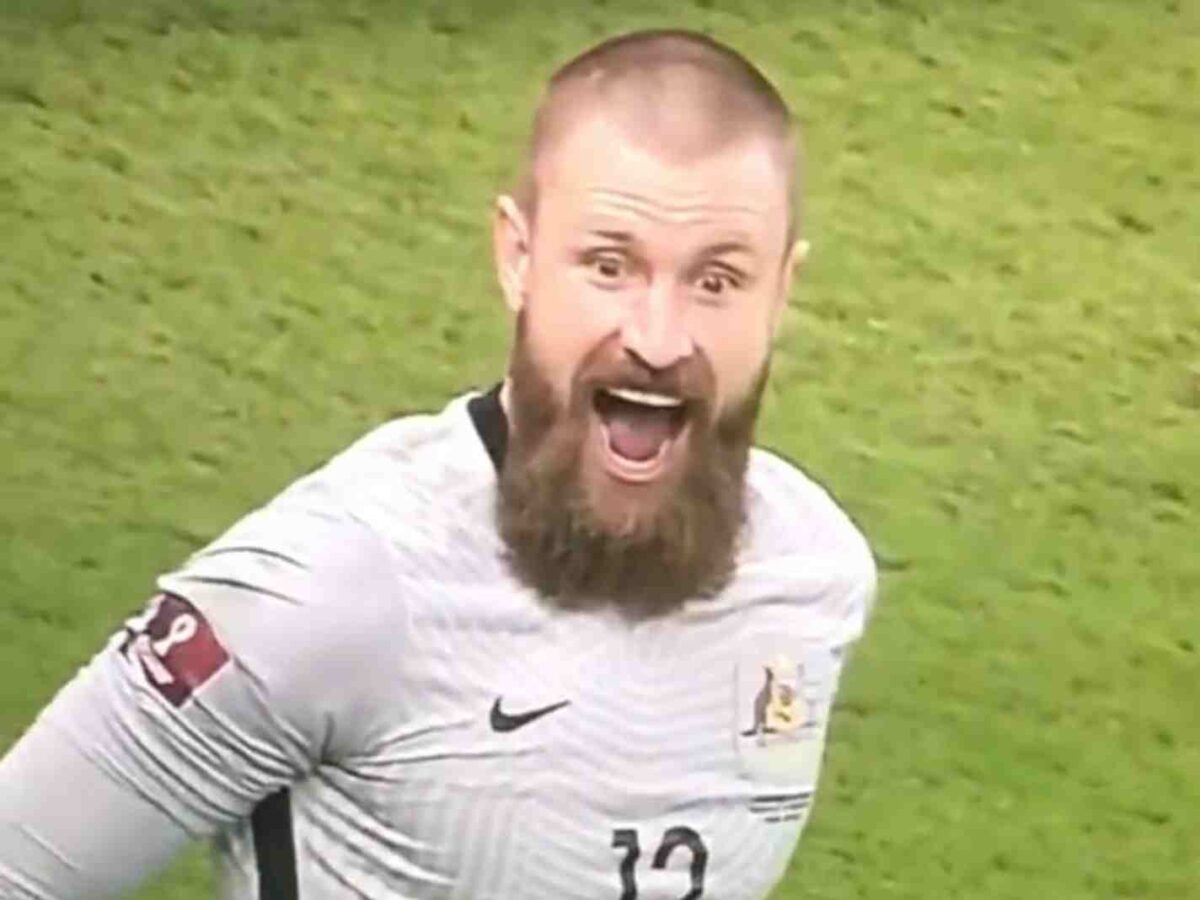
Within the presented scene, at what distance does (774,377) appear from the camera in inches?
81.6

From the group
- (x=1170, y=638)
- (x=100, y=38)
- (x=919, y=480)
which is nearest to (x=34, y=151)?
(x=100, y=38)

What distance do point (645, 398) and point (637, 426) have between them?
0.07 feet

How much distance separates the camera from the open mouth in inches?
45.6

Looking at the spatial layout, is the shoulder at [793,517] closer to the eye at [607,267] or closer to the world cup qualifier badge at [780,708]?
the world cup qualifier badge at [780,708]

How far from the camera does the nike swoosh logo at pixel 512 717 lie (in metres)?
1.18

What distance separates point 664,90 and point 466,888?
37 cm

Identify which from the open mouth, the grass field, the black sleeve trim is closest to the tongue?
the open mouth

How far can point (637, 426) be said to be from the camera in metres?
1.17

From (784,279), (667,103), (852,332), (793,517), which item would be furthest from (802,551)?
Answer: (852,332)

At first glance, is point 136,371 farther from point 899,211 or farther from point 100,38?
point 899,211

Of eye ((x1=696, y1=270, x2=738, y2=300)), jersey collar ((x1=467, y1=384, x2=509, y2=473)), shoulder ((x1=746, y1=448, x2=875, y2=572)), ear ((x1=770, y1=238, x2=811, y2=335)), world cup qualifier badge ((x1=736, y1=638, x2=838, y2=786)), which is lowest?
world cup qualifier badge ((x1=736, y1=638, x2=838, y2=786))

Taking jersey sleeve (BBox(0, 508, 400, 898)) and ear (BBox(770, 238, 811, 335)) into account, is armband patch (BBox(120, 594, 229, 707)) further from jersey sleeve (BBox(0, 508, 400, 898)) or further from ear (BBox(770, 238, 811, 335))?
ear (BBox(770, 238, 811, 335))

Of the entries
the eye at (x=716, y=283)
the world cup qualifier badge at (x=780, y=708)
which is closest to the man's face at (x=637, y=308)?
the eye at (x=716, y=283)

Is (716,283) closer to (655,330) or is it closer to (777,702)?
(655,330)
